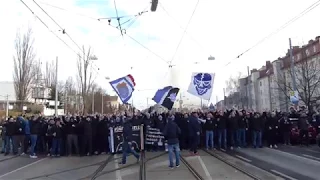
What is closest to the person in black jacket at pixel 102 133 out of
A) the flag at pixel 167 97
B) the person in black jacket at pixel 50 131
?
the person in black jacket at pixel 50 131

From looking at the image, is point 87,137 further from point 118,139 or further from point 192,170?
point 192,170

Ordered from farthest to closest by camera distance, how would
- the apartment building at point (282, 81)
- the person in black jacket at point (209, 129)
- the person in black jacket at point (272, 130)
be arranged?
the apartment building at point (282, 81) < the person in black jacket at point (272, 130) < the person in black jacket at point (209, 129)

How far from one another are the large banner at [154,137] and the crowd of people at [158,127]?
221 millimetres

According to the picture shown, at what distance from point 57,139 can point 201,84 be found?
835cm

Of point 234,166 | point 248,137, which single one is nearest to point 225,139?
point 248,137

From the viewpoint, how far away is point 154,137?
790 inches

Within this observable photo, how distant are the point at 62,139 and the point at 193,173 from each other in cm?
938

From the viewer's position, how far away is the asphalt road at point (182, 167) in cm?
1238

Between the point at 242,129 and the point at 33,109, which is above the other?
the point at 33,109

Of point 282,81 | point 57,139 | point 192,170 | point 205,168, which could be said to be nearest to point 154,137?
point 57,139

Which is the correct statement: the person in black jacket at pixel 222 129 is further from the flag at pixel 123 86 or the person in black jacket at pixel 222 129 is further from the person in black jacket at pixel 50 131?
the person in black jacket at pixel 50 131

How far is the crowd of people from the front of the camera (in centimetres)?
1944

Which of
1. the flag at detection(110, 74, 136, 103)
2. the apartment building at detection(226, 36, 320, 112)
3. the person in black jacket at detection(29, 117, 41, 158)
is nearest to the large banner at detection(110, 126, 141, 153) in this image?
the flag at detection(110, 74, 136, 103)

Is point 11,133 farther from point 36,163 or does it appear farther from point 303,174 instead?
point 303,174
